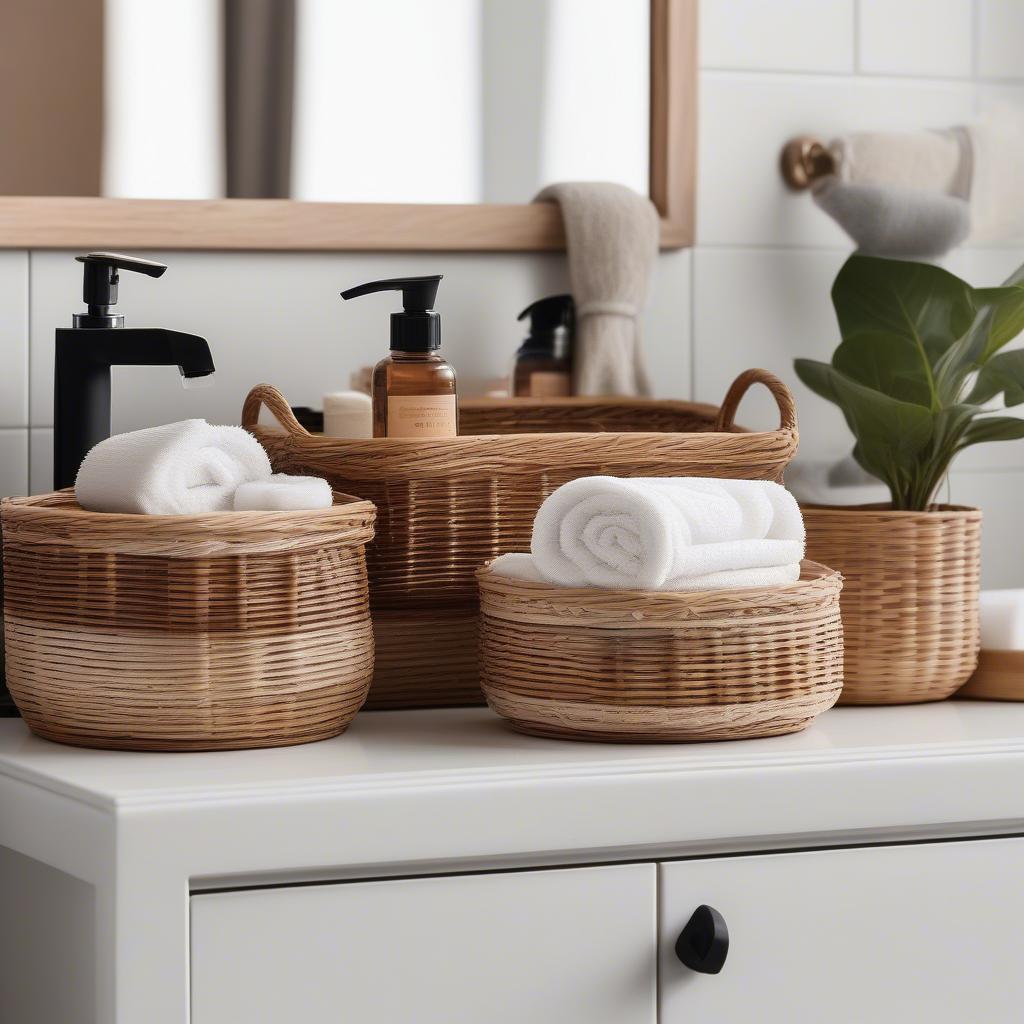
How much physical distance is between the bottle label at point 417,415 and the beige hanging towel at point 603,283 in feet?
0.81

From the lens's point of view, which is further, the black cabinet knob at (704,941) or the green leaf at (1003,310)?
the green leaf at (1003,310)

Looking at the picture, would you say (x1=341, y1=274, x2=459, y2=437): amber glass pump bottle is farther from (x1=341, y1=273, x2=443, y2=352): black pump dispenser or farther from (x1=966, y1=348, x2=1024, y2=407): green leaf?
(x1=966, y1=348, x2=1024, y2=407): green leaf

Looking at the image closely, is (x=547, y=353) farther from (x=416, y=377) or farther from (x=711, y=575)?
(x=711, y=575)

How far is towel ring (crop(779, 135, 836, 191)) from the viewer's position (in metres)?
1.30

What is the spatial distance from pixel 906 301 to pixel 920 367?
0.18 feet

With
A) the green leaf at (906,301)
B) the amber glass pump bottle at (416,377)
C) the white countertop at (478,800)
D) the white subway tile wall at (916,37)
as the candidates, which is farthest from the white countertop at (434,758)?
the white subway tile wall at (916,37)

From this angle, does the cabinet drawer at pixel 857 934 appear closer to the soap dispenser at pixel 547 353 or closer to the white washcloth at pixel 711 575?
the white washcloth at pixel 711 575

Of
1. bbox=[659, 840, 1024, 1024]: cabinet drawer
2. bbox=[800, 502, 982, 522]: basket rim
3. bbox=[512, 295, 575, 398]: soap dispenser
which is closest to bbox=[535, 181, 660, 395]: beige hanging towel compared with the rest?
bbox=[512, 295, 575, 398]: soap dispenser

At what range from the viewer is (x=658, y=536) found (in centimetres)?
82

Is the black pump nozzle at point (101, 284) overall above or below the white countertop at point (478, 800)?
above

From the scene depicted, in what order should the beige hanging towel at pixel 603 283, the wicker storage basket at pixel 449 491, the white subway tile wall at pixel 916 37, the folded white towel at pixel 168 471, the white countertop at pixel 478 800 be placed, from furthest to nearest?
1. the white subway tile wall at pixel 916 37
2. the beige hanging towel at pixel 603 283
3. the wicker storage basket at pixel 449 491
4. the folded white towel at pixel 168 471
5. the white countertop at pixel 478 800

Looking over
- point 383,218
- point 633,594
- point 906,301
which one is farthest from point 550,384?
point 633,594

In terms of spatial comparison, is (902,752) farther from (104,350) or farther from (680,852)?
(104,350)

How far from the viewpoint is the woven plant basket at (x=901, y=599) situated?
1.02m
